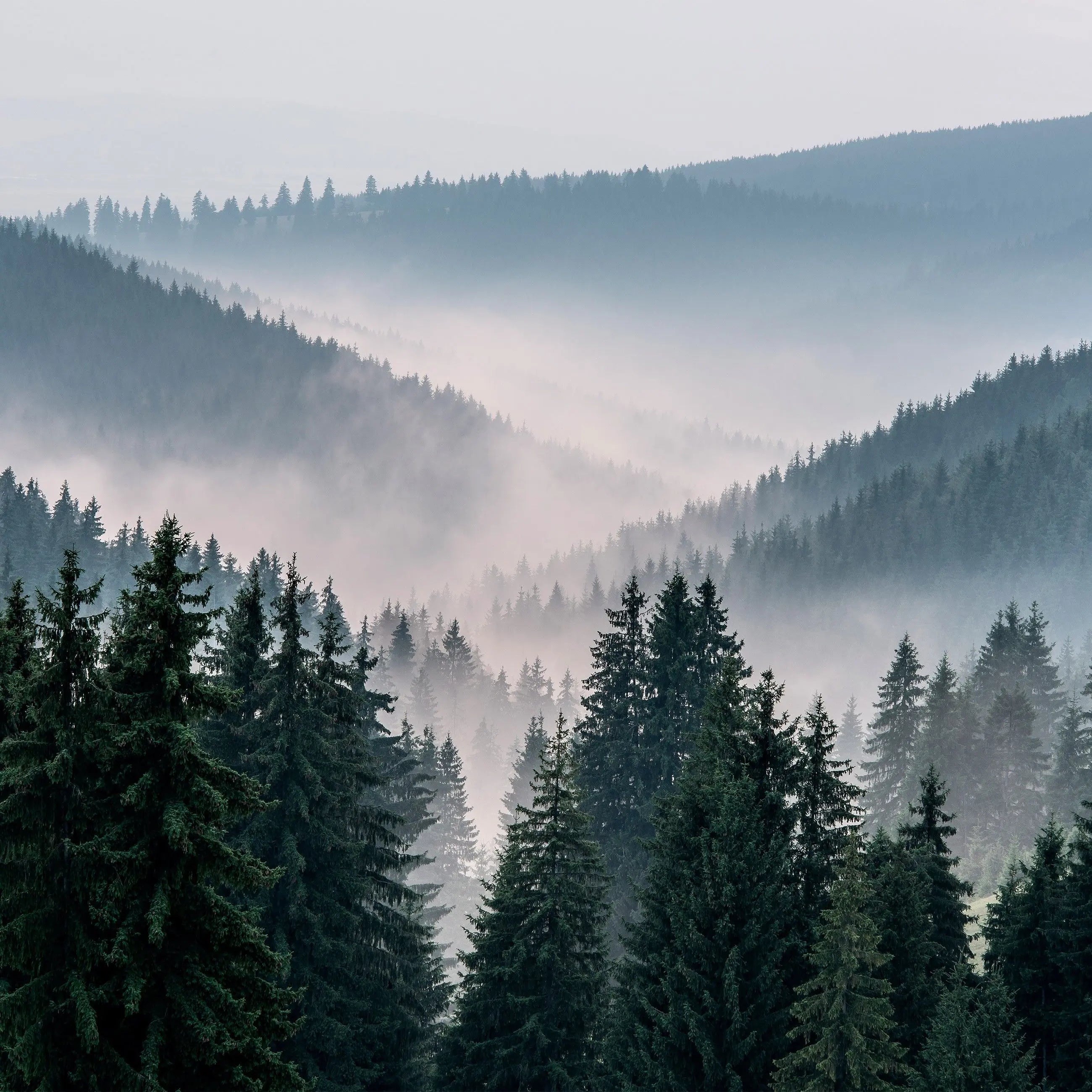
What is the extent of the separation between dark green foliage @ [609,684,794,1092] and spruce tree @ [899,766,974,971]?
3.54 metres

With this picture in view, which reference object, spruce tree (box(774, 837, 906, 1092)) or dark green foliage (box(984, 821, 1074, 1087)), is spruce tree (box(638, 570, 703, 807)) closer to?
dark green foliage (box(984, 821, 1074, 1087))

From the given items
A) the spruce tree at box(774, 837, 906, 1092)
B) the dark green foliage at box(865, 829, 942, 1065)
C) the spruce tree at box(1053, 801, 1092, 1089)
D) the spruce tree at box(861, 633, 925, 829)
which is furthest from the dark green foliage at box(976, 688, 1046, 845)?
the spruce tree at box(774, 837, 906, 1092)

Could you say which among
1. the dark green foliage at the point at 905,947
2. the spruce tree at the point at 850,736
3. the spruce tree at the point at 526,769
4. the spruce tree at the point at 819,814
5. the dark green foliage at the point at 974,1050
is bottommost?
the dark green foliage at the point at 974,1050

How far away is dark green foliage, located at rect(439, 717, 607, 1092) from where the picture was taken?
2933cm

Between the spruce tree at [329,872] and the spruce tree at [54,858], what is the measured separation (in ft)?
39.2

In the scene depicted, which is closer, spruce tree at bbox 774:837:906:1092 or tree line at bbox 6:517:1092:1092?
spruce tree at bbox 774:837:906:1092

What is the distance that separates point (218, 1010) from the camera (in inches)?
557

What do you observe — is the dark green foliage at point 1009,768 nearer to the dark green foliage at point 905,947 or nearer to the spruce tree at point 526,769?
the spruce tree at point 526,769

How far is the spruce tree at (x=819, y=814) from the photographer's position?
29672 mm

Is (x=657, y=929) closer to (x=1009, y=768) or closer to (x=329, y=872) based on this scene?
(x=329, y=872)

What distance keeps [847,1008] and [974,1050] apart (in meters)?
2.31

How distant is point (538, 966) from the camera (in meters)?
29.8

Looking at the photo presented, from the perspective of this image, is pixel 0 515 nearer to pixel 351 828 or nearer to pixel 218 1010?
pixel 351 828

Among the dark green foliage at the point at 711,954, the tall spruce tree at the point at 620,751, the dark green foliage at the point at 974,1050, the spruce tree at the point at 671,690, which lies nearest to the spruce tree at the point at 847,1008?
the dark green foliage at the point at 974,1050
